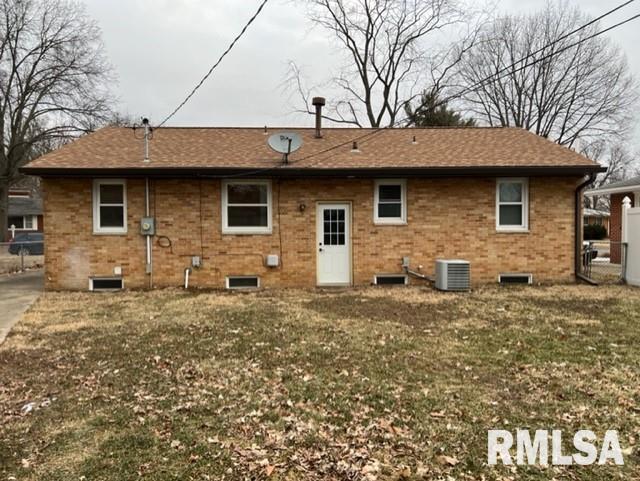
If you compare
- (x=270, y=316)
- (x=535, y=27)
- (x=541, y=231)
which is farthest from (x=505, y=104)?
(x=270, y=316)

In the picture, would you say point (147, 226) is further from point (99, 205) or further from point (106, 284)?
point (106, 284)

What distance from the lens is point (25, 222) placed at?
4334 centimetres

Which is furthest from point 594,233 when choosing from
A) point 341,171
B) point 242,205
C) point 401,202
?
point 242,205

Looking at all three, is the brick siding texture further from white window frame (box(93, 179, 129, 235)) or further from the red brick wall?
the red brick wall

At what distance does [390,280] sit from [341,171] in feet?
9.65

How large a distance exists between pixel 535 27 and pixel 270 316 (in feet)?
101

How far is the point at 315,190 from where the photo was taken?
36.6ft

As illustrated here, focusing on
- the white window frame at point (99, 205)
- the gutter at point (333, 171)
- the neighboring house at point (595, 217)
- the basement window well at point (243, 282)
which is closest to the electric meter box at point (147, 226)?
the white window frame at point (99, 205)

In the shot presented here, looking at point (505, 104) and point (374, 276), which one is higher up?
point (505, 104)

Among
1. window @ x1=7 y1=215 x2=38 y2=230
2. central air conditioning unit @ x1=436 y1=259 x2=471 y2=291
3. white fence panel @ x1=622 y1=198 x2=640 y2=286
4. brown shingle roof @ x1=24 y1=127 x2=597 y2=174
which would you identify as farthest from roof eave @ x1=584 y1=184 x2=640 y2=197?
window @ x1=7 y1=215 x2=38 y2=230

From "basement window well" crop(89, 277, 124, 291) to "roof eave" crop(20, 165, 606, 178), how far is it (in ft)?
8.00

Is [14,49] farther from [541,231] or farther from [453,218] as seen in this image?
[541,231]

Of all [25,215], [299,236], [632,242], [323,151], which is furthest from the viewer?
[25,215]

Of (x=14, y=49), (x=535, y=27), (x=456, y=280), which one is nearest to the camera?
(x=456, y=280)
